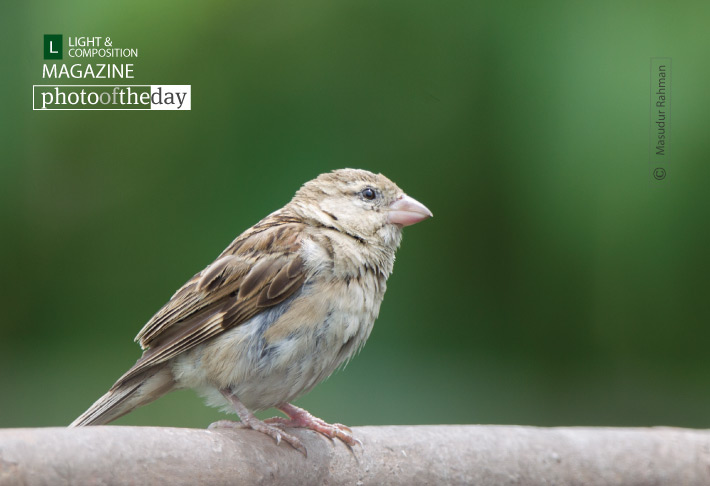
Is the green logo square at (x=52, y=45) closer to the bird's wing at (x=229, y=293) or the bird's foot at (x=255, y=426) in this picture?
the bird's wing at (x=229, y=293)

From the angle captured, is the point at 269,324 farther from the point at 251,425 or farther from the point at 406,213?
the point at 406,213

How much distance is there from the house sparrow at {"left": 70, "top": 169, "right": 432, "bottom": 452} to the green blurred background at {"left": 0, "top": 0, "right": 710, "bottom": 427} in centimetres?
94

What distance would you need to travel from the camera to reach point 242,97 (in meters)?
3.38

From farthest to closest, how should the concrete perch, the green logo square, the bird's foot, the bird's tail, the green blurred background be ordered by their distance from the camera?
the green blurred background < the green logo square < the bird's tail < the bird's foot < the concrete perch

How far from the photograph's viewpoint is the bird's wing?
7.20 ft

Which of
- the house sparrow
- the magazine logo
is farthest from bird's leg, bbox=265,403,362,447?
the magazine logo

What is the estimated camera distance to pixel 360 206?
2.45 m

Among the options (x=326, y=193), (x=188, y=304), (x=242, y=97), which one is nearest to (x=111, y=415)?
(x=188, y=304)

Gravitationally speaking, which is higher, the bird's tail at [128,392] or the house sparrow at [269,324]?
the house sparrow at [269,324]

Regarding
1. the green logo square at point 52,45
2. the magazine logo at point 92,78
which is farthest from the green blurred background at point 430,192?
the green logo square at point 52,45

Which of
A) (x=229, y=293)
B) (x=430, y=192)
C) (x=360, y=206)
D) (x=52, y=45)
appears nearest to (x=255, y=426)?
(x=229, y=293)

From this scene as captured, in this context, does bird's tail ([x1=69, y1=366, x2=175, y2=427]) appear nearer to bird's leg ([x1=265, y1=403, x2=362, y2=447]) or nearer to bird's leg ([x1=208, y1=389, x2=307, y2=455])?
bird's leg ([x1=208, y1=389, x2=307, y2=455])

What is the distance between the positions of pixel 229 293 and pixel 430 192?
1.35m

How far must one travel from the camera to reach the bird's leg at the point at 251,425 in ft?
7.05
